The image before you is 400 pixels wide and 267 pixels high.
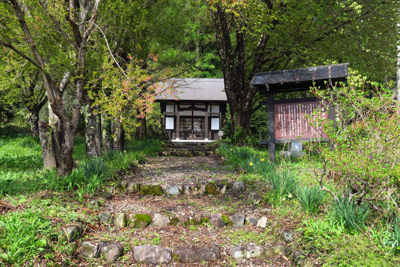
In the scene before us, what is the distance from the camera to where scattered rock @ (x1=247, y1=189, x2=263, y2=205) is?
15.6 feet

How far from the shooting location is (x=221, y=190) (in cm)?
557

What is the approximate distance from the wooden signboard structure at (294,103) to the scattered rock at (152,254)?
4.11 metres

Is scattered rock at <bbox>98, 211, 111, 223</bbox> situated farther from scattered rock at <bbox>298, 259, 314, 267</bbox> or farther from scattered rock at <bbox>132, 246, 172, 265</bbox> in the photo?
scattered rock at <bbox>298, 259, 314, 267</bbox>

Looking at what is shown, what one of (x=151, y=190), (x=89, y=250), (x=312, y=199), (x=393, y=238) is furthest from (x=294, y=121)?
(x=89, y=250)

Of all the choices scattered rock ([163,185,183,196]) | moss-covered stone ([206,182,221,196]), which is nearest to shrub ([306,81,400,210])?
moss-covered stone ([206,182,221,196])

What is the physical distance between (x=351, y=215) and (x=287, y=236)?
850 mm

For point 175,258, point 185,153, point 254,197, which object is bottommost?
point 175,258

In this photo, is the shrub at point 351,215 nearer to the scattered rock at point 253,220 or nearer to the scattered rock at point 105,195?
the scattered rock at point 253,220

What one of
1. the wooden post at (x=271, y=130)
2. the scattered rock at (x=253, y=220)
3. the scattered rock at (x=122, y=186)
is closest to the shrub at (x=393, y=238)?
the scattered rock at (x=253, y=220)

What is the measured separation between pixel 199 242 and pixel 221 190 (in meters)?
1.77

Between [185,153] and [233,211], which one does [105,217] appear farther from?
[185,153]

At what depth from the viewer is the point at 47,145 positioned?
6.78 metres

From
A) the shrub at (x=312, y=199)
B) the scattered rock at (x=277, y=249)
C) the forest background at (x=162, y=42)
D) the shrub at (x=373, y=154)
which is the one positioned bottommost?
the scattered rock at (x=277, y=249)

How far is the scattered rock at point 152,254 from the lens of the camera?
352 cm
